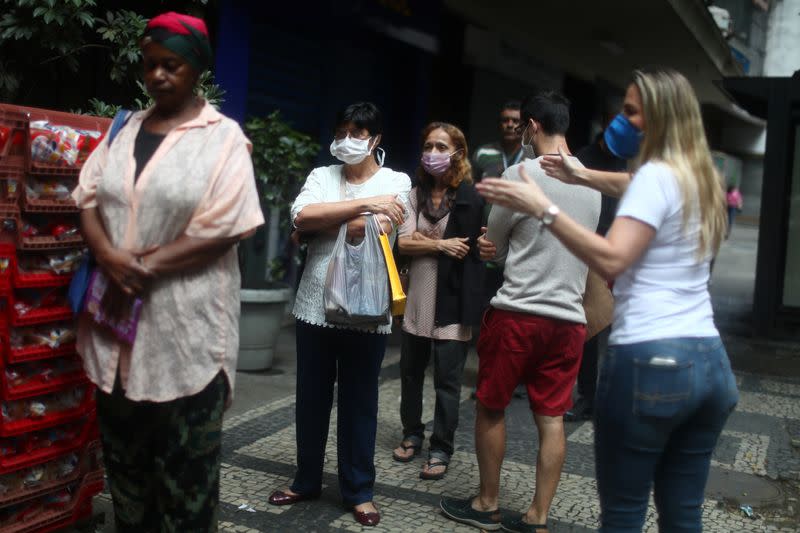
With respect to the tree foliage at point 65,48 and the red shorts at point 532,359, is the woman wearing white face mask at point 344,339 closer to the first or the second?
the red shorts at point 532,359

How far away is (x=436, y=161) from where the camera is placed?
455 centimetres

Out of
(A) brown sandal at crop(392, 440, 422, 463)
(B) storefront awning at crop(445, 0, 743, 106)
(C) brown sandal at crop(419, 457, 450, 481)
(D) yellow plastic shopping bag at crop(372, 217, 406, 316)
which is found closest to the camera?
(D) yellow plastic shopping bag at crop(372, 217, 406, 316)

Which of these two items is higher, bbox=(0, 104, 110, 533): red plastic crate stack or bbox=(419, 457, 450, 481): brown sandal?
bbox=(0, 104, 110, 533): red plastic crate stack

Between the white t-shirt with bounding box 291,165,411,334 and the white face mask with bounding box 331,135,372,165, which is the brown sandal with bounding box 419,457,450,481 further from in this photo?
the white face mask with bounding box 331,135,372,165

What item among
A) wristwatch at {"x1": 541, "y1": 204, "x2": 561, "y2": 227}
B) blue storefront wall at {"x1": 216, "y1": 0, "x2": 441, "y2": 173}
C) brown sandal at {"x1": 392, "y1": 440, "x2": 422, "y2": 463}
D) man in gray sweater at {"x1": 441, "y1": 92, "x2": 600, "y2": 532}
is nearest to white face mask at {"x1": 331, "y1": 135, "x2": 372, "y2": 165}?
man in gray sweater at {"x1": 441, "y1": 92, "x2": 600, "y2": 532}

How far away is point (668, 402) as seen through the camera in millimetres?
2447

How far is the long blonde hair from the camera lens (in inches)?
99.7

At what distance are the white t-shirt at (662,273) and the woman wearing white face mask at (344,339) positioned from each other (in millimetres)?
1474

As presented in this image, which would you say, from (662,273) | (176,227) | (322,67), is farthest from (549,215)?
(322,67)

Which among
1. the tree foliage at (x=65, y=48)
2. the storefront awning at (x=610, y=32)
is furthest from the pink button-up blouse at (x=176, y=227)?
the storefront awning at (x=610, y=32)

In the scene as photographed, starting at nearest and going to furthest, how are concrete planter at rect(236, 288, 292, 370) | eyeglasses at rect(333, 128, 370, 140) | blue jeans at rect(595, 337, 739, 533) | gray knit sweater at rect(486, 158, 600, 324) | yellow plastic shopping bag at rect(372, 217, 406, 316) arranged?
1. blue jeans at rect(595, 337, 739, 533)
2. gray knit sweater at rect(486, 158, 600, 324)
3. yellow plastic shopping bag at rect(372, 217, 406, 316)
4. eyeglasses at rect(333, 128, 370, 140)
5. concrete planter at rect(236, 288, 292, 370)

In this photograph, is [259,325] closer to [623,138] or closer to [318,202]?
[318,202]

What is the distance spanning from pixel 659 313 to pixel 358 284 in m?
1.53

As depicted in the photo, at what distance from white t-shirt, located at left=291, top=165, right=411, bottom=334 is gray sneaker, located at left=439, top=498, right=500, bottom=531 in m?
0.87
